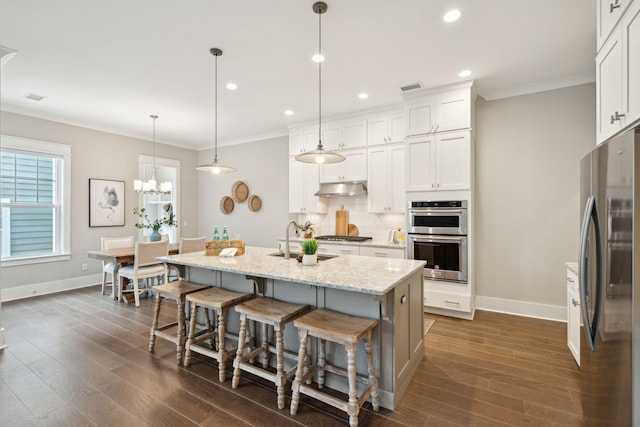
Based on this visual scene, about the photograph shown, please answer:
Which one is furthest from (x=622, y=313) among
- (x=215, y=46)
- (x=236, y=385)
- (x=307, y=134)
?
(x=307, y=134)

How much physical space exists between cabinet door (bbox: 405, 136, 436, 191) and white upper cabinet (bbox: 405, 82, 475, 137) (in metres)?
0.14

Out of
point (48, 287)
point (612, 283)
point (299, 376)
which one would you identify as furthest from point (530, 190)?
point (48, 287)

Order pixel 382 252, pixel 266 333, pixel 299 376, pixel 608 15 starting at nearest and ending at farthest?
pixel 608 15
pixel 299 376
pixel 266 333
pixel 382 252

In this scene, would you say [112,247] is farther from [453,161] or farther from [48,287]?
[453,161]

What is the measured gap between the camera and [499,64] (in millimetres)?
3154

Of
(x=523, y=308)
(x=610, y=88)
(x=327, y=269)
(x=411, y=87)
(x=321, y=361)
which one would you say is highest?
(x=411, y=87)

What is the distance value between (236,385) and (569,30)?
4.03 meters

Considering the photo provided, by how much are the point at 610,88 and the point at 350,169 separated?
123 inches

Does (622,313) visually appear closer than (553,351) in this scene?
Yes

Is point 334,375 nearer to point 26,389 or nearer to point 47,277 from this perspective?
point 26,389

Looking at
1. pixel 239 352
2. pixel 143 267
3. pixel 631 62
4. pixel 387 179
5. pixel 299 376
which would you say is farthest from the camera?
pixel 143 267

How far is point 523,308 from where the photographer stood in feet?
12.3

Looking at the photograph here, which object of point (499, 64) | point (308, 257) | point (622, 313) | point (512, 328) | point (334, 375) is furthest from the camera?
point (512, 328)

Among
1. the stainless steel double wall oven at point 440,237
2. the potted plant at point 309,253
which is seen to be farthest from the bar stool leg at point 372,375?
the stainless steel double wall oven at point 440,237
